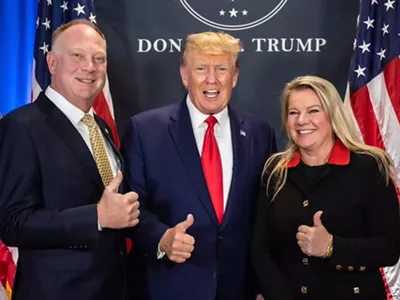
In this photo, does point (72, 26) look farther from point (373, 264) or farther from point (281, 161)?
point (373, 264)

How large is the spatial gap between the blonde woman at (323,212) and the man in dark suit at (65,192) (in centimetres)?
63

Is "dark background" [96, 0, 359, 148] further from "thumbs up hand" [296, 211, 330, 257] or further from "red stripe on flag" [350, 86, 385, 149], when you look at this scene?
"thumbs up hand" [296, 211, 330, 257]

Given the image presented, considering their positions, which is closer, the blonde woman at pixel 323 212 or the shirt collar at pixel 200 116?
the blonde woman at pixel 323 212

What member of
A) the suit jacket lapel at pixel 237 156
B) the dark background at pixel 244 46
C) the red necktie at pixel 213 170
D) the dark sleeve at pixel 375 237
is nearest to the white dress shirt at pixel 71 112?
the red necktie at pixel 213 170

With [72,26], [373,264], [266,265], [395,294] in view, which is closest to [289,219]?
[266,265]

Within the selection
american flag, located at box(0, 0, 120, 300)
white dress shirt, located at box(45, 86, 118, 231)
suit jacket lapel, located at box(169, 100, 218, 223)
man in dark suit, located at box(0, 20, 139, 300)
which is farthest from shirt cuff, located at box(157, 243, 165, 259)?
american flag, located at box(0, 0, 120, 300)

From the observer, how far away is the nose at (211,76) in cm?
247

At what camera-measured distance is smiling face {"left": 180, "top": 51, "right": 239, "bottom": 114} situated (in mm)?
2479

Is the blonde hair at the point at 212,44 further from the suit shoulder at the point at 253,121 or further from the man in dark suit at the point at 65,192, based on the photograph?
the man in dark suit at the point at 65,192

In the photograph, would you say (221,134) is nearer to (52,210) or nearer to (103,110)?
(52,210)

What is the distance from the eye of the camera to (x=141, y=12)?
140 inches

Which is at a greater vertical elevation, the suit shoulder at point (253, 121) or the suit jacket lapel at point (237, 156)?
the suit shoulder at point (253, 121)

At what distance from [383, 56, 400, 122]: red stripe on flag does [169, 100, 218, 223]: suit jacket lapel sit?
141 cm

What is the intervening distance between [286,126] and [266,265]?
2.02 ft
